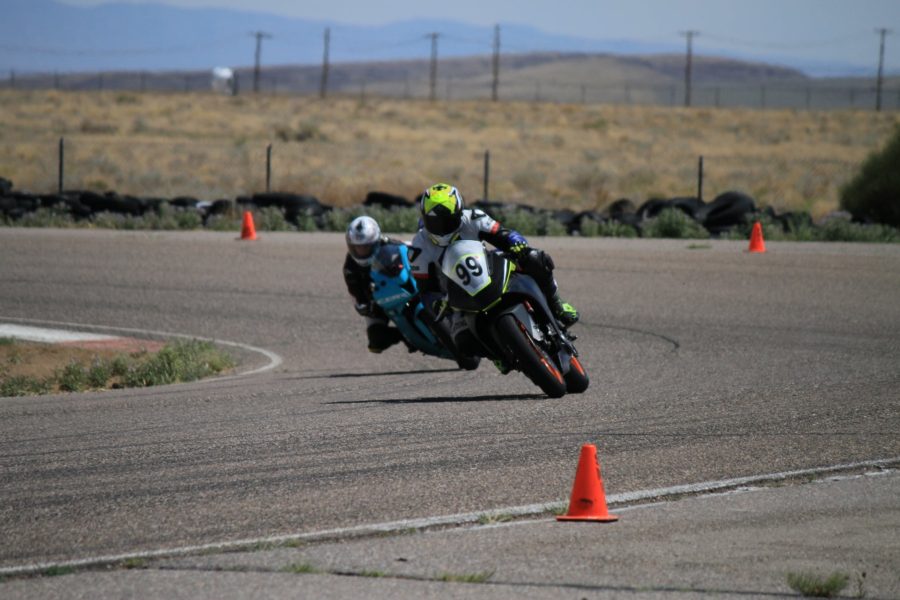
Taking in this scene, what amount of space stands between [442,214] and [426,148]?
52.5 meters

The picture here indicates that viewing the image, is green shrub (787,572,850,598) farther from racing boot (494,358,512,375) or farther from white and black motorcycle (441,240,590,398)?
racing boot (494,358,512,375)

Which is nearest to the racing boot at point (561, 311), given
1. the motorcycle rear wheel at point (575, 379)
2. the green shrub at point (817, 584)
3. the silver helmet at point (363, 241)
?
the motorcycle rear wheel at point (575, 379)

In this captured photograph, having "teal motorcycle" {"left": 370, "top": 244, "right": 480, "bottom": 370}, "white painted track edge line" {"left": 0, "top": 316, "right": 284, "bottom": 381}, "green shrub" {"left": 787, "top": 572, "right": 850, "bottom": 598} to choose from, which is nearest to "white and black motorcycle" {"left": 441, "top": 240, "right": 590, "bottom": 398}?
"teal motorcycle" {"left": 370, "top": 244, "right": 480, "bottom": 370}

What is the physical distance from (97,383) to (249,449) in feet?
17.4

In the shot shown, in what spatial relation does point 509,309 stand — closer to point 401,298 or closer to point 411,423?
point 411,423

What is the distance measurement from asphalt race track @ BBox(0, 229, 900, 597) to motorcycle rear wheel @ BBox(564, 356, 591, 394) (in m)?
0.15

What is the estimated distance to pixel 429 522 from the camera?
6824 mm

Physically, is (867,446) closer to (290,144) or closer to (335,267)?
(335,267)

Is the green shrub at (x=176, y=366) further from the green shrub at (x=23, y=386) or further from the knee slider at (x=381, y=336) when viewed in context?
the knee slider at (x=381, y=336)

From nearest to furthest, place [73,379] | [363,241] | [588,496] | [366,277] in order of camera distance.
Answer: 1. [588,496]
2. [73,379]
3. [363,241]
4. [366,277]

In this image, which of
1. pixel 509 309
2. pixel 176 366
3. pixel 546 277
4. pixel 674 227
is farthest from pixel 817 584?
pixel 674 227

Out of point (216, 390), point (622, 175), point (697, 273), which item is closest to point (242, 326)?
point (216, 390)

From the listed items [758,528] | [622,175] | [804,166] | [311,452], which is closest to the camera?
[758,528]

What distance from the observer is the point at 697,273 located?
21.3 meters
